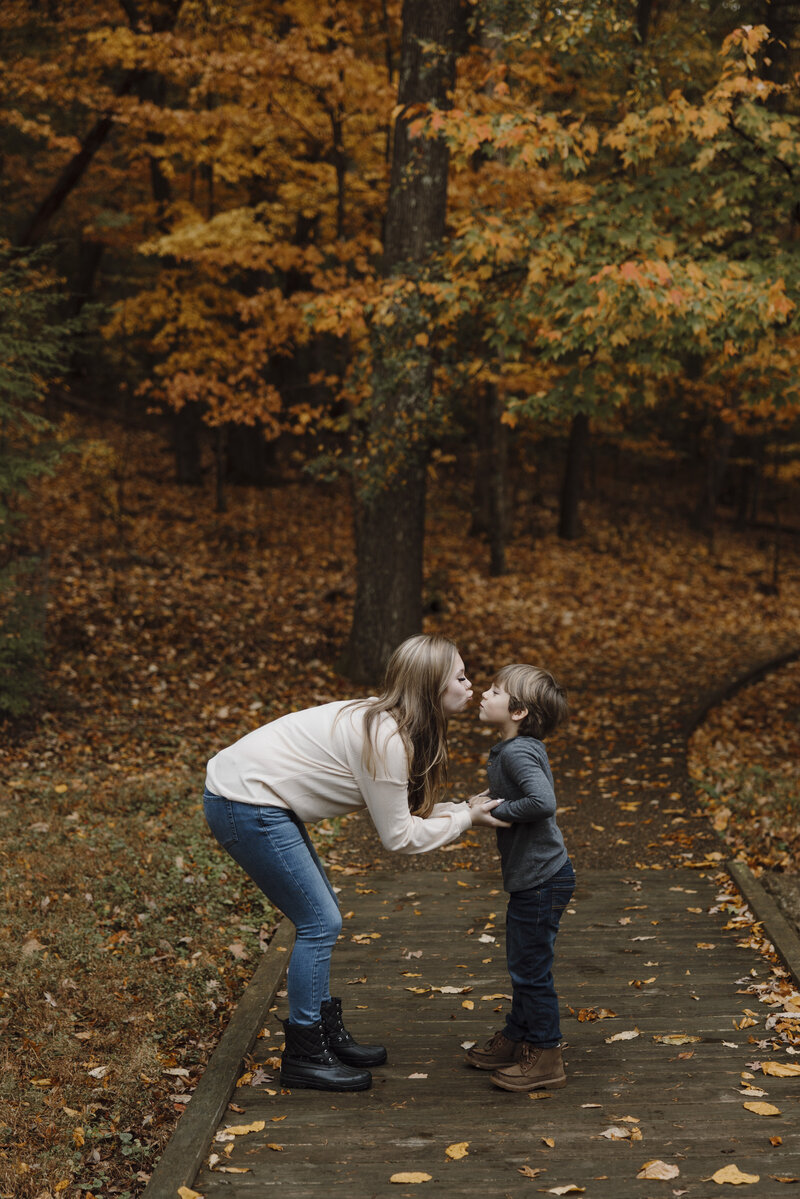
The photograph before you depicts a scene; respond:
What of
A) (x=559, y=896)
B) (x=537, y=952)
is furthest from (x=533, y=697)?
(x=537, y=952)

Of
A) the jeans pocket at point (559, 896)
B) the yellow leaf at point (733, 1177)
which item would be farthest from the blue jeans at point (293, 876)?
the yellow leaf at point (733, 1177)

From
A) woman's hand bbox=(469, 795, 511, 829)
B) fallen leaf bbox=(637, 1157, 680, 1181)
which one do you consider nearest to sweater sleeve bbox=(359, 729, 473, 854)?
woman's hand bbox=(469, 795, 511, 829)

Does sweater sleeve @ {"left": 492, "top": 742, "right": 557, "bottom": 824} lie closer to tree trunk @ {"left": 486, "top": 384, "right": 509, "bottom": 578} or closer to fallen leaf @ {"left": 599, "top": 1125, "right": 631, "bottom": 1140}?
fallen leaf @ {"left": 599, "top": 1125, "right": 631, "bottom": 1140}

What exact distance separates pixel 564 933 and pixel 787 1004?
4.79 feet

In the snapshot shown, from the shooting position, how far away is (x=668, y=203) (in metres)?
9.45

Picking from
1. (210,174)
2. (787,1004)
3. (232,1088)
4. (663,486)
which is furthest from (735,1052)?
(663,486)

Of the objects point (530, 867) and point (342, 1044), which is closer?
point (530, 867)

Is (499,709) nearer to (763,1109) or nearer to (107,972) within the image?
(763,1109)

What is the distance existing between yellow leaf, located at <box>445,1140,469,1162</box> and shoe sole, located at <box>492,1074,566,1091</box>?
1.42ft

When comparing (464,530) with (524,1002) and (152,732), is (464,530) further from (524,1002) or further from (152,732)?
(524,1002)

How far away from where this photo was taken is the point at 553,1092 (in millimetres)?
4188

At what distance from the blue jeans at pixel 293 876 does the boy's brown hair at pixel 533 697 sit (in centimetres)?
97

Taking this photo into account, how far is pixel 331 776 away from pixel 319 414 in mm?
10065

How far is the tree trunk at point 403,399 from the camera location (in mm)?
11148
